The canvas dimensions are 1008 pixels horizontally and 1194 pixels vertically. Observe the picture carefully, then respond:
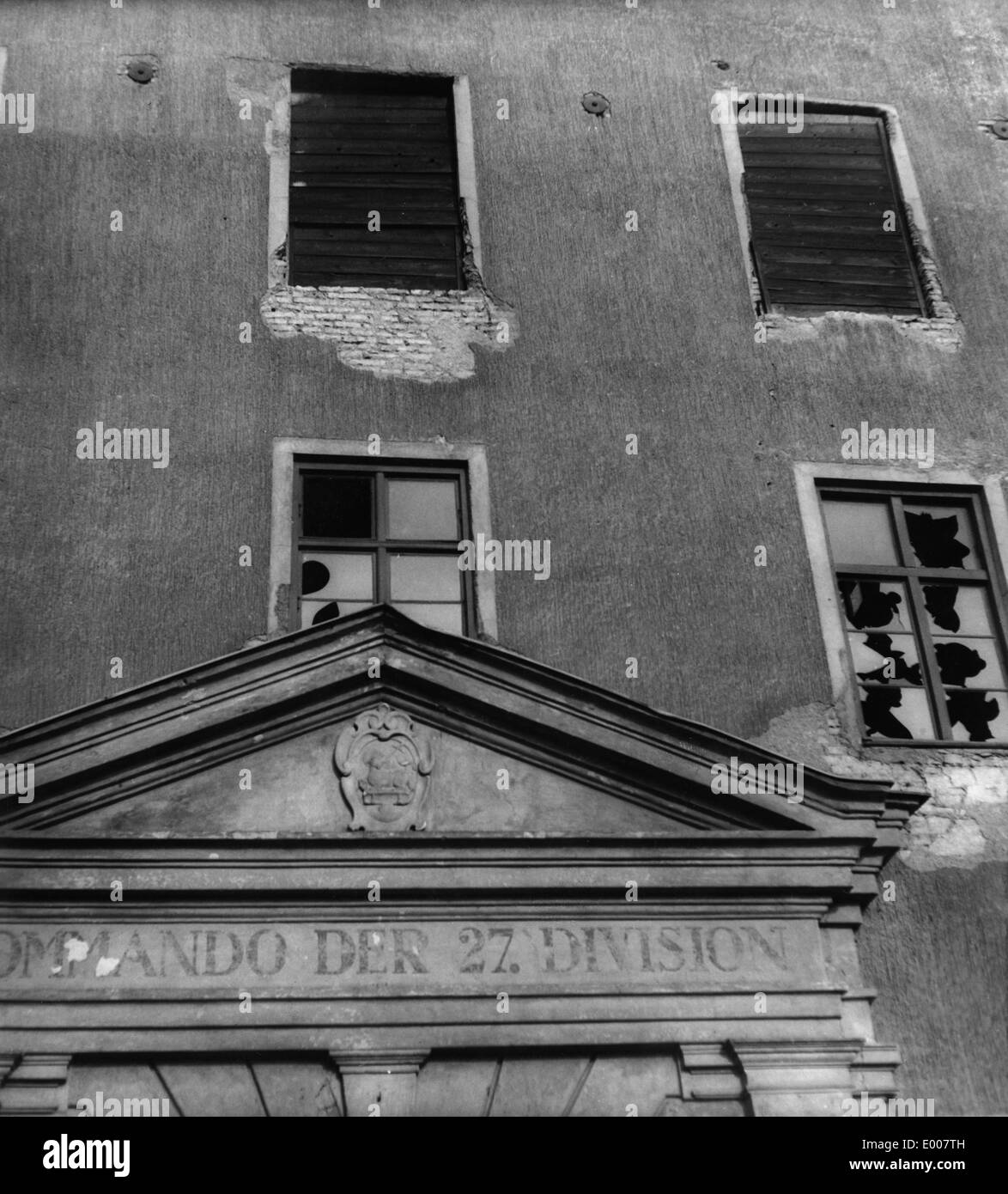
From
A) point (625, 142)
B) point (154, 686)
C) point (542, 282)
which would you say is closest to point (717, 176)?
point (625, 142)

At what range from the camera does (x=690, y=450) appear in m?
9.28

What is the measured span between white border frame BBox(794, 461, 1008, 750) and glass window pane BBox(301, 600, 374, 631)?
2.45 metres

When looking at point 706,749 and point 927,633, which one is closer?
point 706,749

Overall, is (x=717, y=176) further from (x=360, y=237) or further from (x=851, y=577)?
(x=851, y=577)

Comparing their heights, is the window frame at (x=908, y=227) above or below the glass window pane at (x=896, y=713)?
above

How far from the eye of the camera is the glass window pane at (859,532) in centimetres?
915

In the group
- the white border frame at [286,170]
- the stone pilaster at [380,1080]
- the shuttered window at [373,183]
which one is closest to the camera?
the stone pilaster at [380,1080]

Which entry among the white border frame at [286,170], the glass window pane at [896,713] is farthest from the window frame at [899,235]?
the glass window pane at [896,713]

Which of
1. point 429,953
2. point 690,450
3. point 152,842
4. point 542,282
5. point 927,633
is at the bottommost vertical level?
point 429,953

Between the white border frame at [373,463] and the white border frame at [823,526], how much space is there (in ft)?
5.87

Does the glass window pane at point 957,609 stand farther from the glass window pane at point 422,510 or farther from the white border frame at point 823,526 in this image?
the glass window pane at point 422,510

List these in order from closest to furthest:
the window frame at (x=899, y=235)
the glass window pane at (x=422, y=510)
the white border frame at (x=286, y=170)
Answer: the glass window pane at (x=422, y=510)
the white border frame at (x=286, y=170)
the window frame at (x=899, y=235)

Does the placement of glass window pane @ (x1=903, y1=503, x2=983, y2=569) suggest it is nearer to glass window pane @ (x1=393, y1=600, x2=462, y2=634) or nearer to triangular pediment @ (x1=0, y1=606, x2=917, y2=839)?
triangular pediment @ (x1=0, y1=606, x2=917, y2=839)

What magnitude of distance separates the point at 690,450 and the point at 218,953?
3.95 metres
